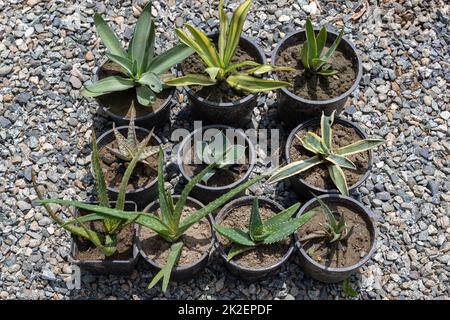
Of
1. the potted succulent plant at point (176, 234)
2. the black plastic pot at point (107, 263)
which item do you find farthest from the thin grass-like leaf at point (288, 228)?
the black plastic pot at point (107, 263)

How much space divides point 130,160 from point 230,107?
0.61 metres

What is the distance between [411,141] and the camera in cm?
342

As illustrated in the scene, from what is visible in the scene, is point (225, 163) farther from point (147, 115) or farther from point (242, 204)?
point (147, 115)

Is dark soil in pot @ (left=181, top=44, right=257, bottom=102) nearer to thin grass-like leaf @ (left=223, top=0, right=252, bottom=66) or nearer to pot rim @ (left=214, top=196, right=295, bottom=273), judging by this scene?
thin grass-like leaf @ (left=223, top=0, right=252, bottom=66)

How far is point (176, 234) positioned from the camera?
112 inches

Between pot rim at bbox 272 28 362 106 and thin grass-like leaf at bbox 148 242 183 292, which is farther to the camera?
pot rim at bbox 272 28 362 106

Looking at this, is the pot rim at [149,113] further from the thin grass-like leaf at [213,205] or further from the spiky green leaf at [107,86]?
the thin grass-like leaf at [213,205]

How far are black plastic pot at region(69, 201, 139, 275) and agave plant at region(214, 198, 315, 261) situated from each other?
447mm

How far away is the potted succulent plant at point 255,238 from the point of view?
280 centimetres

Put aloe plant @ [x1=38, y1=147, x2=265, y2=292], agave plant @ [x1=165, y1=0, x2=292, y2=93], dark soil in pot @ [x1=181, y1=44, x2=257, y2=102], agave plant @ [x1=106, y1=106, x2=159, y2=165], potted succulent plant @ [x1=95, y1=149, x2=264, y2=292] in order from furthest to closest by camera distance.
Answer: dark soil in pot @ [x1=181, y1=44, x2=257, y2=102], agave plant @ [x1=165, y1=0, x2=292, y2=93], agave plant @ [x1=106, y1=106, x2=159, y2=165], potted succulent plant @ [x1=95, y1=149, x2=264, y2=292], aloe plant @ [x1=38, y1=147, x2=265, y2=292]

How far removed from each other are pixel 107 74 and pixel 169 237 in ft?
3.42

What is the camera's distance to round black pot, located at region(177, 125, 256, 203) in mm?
3027

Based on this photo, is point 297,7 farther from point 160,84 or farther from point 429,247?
point 429,247

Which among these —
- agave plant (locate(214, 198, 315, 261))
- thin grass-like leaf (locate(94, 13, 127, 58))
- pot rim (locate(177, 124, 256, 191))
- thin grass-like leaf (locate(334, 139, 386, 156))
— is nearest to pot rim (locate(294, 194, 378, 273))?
agave plant (locate(214, 198, 315, 261))
